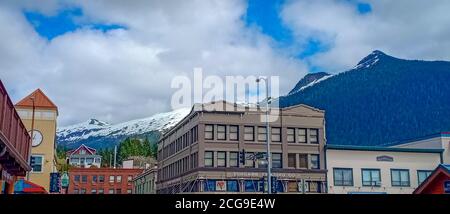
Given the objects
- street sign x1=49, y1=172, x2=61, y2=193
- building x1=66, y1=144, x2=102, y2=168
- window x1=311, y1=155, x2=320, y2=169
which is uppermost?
building x1=66, y1=144, x2=102, y2=168

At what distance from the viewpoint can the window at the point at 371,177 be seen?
212ft

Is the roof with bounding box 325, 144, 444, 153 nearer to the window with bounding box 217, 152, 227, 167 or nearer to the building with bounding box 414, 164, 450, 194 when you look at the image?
the window with bounding box 217, 152, 227, 167

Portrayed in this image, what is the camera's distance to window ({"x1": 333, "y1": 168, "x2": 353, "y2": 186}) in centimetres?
6512

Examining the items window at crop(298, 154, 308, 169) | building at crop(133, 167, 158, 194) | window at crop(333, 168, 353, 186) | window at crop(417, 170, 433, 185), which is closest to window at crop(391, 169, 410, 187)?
window at crop(417, 170, 433, 185)

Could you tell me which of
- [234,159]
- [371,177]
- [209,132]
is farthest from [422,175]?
[209,132]

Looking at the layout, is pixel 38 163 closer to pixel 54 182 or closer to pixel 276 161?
pixel 54 182

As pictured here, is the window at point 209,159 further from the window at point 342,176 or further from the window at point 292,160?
the window at point 342,176

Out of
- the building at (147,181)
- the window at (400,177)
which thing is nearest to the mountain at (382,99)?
the building at (147,181)

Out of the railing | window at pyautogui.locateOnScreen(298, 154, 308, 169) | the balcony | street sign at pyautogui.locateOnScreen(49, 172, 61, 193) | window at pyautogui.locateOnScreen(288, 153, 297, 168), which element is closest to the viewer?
the railing

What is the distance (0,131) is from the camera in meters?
13.4

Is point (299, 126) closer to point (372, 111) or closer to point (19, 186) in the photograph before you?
point (19, 186)

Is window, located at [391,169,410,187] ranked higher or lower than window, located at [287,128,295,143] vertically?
lower

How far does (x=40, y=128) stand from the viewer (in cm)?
4350
